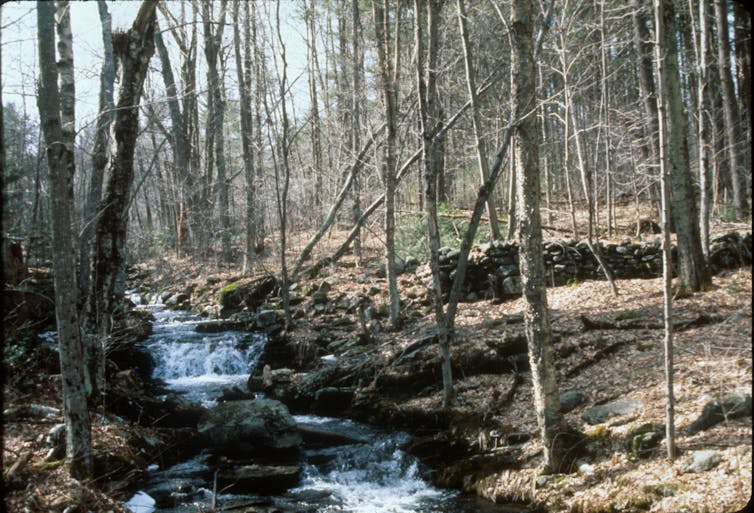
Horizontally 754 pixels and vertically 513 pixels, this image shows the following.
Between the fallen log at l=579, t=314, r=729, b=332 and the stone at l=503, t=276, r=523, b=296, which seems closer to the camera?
the fallen log at l=579, t=314, r=729, b=332

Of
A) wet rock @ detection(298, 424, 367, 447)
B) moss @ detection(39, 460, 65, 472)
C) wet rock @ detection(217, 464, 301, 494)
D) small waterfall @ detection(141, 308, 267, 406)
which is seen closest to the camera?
moss @ detection(39, 460, 65, 472)

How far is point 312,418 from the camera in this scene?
32.2 ft

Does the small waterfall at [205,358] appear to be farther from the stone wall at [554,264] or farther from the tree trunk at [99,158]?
the stone wall at [554,264]

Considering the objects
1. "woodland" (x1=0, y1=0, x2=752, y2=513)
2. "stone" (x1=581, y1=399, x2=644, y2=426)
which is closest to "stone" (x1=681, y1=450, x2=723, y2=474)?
"woodland" (x1=0, y1=0, x2=752, y2=513)

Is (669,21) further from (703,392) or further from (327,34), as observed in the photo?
(327,34)

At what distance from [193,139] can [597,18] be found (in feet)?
63.8

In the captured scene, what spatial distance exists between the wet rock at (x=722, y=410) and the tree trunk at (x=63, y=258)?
610 centimetres

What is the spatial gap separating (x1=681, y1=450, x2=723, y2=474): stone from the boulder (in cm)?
547

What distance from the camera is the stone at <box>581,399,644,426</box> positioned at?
6469 millimetres

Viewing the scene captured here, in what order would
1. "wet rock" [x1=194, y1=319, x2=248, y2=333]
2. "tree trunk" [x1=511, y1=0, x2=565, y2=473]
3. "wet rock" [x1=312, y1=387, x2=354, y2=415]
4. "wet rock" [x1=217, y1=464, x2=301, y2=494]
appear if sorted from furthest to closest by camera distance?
"wet rock" [x1=194, y1=319, x2=248, y2=333], "wet rock" [x1=312, y1=387, x2=354, y2=415], "wet rock" [x1=217, y1=464, x2=301, y2=494], "tree trunk" [x1=511, y1=0, x2=565, y2=473]

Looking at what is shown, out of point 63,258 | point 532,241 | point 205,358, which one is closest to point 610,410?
point 532,241

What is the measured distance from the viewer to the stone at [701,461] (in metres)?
4.79

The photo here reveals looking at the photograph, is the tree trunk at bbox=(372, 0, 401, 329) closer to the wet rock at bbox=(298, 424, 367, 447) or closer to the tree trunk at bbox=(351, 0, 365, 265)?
the wet rock at bbox=(298, 424, 367, 447)

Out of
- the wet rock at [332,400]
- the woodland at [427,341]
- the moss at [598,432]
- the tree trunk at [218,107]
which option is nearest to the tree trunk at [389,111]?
the woodland at [427,341]
